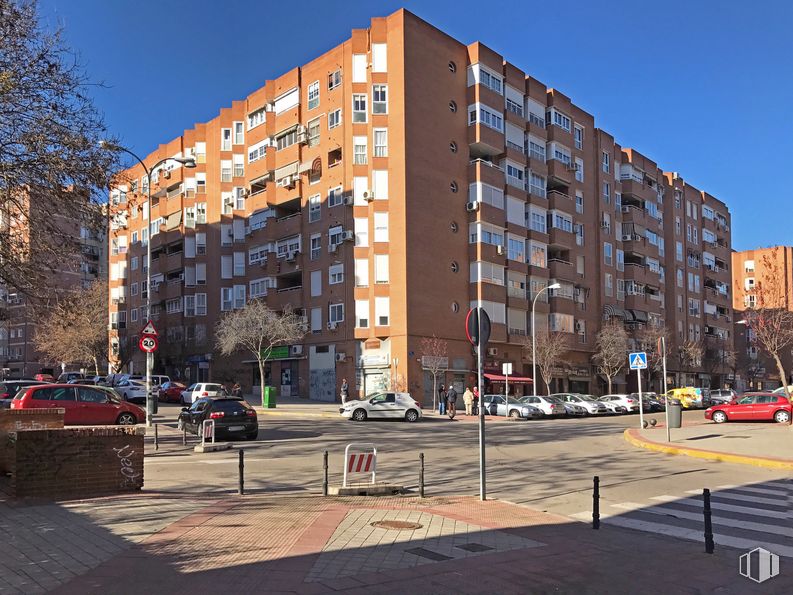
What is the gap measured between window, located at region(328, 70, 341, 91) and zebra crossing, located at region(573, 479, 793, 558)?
4446cm

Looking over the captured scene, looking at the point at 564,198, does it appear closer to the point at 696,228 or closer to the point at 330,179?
the point at 330,179

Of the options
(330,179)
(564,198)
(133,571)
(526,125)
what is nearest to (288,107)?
(330,179)

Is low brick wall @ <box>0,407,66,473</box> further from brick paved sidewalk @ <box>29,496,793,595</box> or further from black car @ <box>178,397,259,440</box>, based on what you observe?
black car @ <box>178,397,259,440</box>

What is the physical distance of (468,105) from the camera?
172 ft

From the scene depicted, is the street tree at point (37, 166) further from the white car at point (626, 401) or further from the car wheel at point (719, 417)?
the white car at point (626, 401)

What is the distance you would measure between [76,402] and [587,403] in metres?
31.0

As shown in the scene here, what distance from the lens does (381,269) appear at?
156 ft

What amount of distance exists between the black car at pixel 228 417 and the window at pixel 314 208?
31556 mm

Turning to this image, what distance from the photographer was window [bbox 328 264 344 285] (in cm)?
4950

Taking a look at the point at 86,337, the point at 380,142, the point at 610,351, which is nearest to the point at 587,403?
the point at 610,351

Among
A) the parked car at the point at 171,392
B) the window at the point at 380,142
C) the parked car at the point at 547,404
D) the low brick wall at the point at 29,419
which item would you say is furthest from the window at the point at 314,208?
the low brick wall at the point at 29,419

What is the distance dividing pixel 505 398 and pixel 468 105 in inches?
948

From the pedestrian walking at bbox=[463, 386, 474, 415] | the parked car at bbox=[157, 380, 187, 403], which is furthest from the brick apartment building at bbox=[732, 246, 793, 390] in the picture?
the parked car at bbox=[157, 380, 187, 403]

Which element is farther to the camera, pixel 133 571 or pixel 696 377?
pixel 696 377
